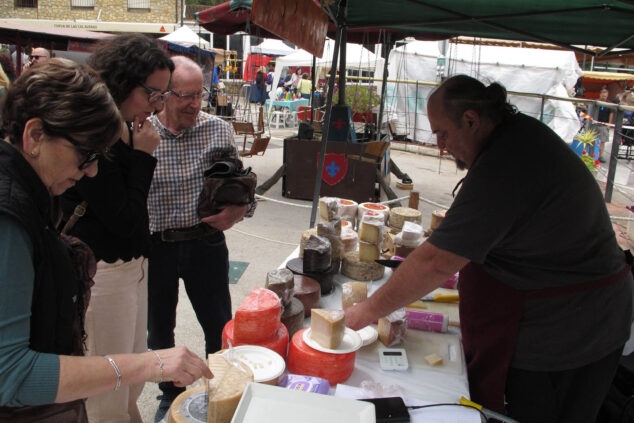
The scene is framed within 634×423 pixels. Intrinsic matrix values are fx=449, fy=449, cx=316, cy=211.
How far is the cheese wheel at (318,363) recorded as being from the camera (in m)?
1.44

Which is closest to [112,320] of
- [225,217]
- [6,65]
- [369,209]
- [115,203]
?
[115,203]

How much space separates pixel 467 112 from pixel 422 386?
38.5 inches

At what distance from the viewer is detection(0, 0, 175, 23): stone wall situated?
2806 cm

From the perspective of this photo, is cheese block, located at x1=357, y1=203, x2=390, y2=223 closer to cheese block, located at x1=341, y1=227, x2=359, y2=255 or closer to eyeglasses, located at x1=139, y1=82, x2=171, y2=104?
cheese block, located at x1=341, y1=227, x2=359, y2=255

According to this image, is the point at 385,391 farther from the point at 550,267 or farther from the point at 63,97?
the point at 63,97

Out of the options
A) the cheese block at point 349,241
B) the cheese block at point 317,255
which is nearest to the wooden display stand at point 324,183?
the cheese block at point 349,241

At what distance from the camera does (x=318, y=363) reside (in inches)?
56.7

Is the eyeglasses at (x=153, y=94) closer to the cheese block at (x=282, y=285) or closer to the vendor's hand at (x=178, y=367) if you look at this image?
the cheese block at (x=282, y=285)

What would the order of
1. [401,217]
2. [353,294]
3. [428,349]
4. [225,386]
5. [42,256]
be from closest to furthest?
[42,256] < [225,386] < [428,349] < [353,294] < [401,217]

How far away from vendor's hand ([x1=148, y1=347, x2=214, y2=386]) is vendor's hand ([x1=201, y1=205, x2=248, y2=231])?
1.06 metres

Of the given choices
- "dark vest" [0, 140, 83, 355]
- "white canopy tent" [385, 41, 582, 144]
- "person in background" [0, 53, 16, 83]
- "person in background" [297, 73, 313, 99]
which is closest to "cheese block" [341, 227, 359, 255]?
"dark vest" [0, 140, 83, 355]

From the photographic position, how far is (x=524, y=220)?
4.73 ft

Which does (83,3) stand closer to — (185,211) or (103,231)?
(185,211)

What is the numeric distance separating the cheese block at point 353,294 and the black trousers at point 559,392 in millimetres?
613
